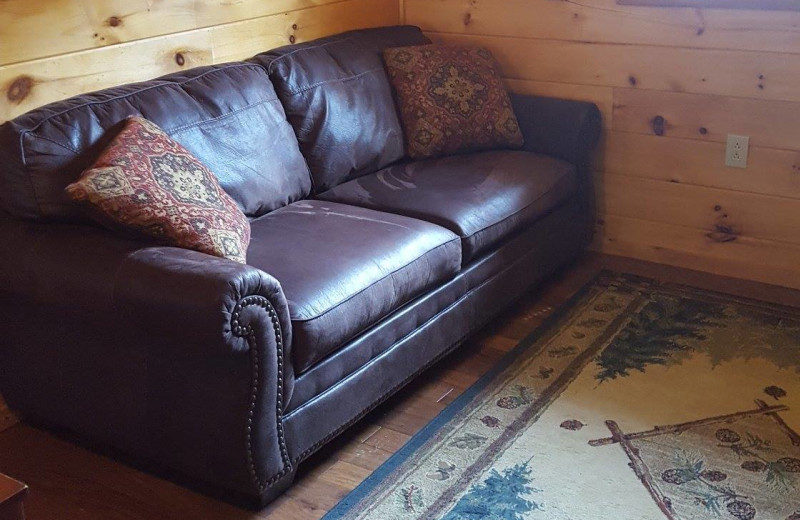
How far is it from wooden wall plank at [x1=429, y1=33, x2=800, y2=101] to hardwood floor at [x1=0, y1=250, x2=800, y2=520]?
115 centimetres

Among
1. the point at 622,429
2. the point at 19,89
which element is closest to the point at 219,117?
the point at 19,89

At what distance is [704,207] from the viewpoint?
3342 millimetres

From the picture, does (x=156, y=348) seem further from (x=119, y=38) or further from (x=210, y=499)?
(x=119, y=38)

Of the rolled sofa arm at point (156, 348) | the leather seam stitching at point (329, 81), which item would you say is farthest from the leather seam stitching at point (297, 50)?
the rolled sofa arm at point (156, 348)

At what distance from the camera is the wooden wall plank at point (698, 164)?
314 cm

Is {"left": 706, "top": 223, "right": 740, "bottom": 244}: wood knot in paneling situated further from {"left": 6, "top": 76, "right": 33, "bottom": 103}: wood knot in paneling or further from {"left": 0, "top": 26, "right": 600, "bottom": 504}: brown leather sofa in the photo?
{"left": 6, "top": 76, "right": 33, "bottom": 103}: wood knot in paneling

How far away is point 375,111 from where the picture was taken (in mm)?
3176

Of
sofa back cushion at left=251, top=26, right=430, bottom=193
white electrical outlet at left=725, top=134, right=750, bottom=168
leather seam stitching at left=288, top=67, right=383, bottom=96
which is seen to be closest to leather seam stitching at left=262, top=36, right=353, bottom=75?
sofa back cushion at left=251, top=26, right=430, bottom=193

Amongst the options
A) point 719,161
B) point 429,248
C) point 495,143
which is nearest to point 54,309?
point 429,248

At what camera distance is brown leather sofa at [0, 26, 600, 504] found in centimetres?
201

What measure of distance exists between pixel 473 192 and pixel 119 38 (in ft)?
3.83

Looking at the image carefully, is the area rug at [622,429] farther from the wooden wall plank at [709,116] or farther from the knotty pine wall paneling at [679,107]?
the wooden wall plank at [709,116]

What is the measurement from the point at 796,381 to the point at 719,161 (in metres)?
0.95

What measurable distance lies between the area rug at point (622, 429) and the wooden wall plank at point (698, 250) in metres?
0.21
